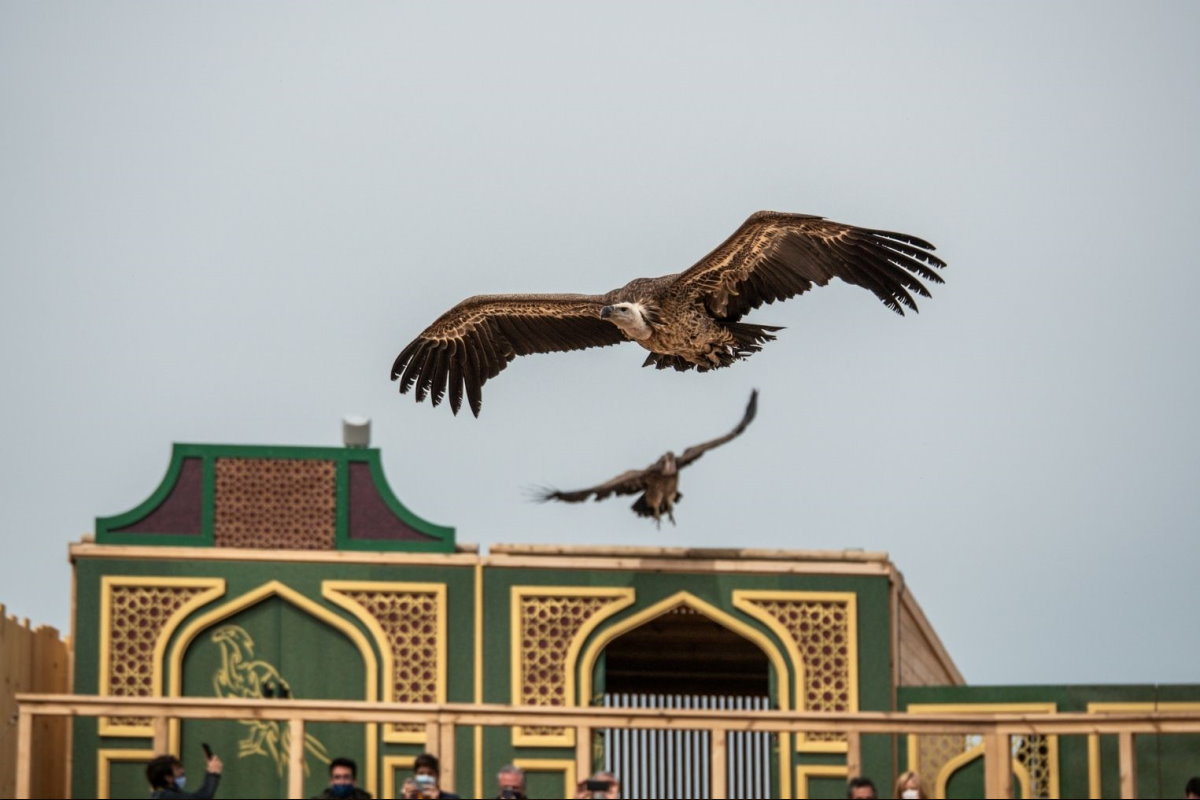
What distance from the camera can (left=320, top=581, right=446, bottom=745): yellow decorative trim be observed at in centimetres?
2350

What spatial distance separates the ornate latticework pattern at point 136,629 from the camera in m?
→ 23.4

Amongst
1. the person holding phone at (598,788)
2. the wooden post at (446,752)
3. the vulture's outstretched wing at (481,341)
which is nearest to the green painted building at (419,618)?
the vulture's outstretched wing at (481,341)

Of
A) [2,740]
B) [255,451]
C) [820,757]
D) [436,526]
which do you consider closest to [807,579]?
[820,757]

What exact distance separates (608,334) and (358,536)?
309 centimetres

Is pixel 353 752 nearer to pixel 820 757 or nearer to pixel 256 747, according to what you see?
pixel 256 747

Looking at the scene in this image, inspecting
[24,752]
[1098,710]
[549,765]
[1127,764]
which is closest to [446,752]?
[24,752]

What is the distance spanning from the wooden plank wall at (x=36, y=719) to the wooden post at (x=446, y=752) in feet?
17.3

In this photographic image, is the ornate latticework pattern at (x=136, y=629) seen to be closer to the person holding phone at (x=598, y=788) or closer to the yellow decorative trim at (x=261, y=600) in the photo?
the yellow decorative trim at (x=261, y=600)

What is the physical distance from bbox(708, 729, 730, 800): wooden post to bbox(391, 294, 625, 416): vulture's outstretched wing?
24.7 ft

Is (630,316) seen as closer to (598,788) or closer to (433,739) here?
(433,739)

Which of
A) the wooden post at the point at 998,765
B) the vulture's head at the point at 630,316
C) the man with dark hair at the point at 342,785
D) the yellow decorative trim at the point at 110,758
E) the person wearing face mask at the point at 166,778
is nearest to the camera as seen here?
the person wearing face mask at the point at 166,778

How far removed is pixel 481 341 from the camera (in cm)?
2547

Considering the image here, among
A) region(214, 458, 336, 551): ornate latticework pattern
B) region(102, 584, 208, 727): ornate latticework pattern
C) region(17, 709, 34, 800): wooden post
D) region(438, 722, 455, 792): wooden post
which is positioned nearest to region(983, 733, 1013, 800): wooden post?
region(438, 722, 455, 792): wooden post

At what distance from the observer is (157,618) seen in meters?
23.6
